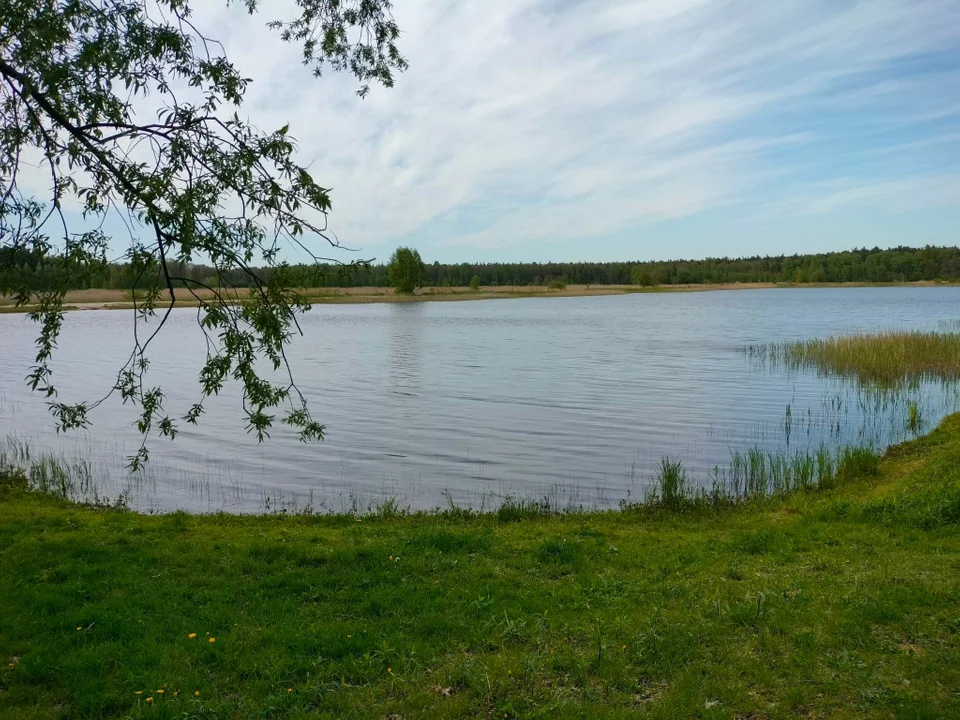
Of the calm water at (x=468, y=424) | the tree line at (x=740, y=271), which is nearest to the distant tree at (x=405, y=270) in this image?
the tree line at (x=740, y=271)

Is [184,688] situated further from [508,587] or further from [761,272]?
[761,272]

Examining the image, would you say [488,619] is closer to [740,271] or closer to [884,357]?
[884,357]

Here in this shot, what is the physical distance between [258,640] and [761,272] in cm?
18260

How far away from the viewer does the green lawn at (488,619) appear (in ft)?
14.4

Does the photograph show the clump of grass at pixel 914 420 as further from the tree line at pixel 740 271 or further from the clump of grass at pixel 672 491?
the tree line at pixel 740 271

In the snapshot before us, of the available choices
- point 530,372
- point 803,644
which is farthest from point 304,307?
point 530,372

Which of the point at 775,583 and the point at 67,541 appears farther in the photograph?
the point at 67,541

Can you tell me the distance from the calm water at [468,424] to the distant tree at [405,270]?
75.0 metres

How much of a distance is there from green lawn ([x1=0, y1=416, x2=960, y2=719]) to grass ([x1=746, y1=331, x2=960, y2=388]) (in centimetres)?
1785

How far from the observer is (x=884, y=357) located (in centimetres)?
2594

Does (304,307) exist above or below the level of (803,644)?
above

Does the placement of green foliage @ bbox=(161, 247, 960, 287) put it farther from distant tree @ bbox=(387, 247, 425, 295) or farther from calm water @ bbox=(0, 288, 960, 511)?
calm water @ bbox=(0, 288, 960, 511)

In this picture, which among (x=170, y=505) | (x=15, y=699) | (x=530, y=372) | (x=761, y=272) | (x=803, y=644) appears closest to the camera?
(x=15, y=699)

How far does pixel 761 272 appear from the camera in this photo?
173 meters
